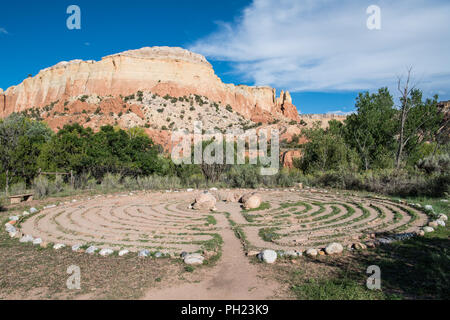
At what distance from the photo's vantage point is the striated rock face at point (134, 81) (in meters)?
66.3

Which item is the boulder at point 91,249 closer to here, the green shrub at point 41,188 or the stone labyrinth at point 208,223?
the stone labyrinth at point 208,223

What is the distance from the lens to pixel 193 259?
5441 millimetres

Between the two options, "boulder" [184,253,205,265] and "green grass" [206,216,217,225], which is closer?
"boulder" [184,253,205,265]

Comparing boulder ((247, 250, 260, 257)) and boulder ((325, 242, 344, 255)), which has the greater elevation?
boulder ((325, 242, 344, 255))

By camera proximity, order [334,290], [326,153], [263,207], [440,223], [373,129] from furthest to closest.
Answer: [373,129]
[326,153]
[263,207]
[440,223]
[334,290]

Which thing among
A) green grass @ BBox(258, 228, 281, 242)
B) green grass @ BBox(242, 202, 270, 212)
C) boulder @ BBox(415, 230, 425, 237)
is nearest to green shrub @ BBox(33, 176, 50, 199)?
green grass @ BBox(242, 202, 270, 212)

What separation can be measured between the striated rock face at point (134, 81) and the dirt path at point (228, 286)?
6357 cm

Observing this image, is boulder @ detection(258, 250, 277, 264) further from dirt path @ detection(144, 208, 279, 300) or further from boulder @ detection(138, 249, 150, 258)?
boulder @ detection(138, 249, 150, 258)

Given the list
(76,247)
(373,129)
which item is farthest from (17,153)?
(373,129)

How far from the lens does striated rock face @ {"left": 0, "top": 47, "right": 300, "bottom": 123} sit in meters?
66.3

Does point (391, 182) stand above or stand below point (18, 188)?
above

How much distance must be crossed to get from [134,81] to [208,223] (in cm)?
6512

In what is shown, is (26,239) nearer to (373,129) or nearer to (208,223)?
(208,223)

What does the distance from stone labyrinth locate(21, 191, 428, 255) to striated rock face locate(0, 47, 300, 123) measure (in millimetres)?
57871
